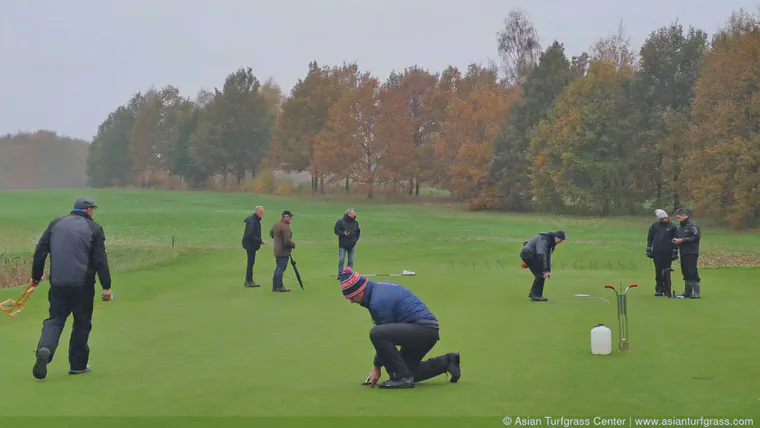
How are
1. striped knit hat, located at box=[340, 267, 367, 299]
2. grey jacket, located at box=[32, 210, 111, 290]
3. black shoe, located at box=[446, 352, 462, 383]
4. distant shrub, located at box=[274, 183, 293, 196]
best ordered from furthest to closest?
distant shrub, located at box=[274, 183, 293, 196], grey jacket, located at box=[32, 210, 111, 290], black shoe, located at box=[446, 352, 462, 383], striped knit hat, located at box=[340, 267, 367, 299]

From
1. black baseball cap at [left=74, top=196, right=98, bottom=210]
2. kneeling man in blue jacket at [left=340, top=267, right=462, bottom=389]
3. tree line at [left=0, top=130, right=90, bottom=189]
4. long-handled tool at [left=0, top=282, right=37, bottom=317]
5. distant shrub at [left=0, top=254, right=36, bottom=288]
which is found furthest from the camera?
tree line at [left=0, top=130, right=90, bottom=189]

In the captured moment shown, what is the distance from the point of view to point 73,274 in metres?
11.6

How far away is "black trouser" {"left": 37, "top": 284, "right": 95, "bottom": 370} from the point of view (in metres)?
11.7

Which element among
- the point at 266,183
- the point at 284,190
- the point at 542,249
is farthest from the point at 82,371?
the point at 266,183

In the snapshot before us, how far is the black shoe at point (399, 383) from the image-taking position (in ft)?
34.8

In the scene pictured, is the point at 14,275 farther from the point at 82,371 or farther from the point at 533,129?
the point at 533,129

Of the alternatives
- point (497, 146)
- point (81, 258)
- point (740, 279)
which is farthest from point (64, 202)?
point (81, 258)

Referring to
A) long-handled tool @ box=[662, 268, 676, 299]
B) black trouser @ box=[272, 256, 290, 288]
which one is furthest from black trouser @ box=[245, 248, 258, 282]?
long-handled tool @ box=[662, 268, 676, 299]

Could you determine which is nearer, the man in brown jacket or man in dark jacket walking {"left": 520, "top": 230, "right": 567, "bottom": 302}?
man in dark jacket walking {"left": 520, "top": 230, "right": 567, "bottom": 302}

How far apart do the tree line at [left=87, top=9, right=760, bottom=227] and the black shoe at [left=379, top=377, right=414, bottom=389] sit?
152 feet

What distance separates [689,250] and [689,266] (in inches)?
15.0

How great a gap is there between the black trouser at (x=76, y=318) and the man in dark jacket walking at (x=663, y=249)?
44.9ft

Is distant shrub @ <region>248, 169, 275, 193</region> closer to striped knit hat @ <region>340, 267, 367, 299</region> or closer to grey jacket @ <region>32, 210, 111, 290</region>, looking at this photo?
grey jacket @ <region>32, 210, 111, 290</region>

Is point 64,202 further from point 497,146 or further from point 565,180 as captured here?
point 565,180
